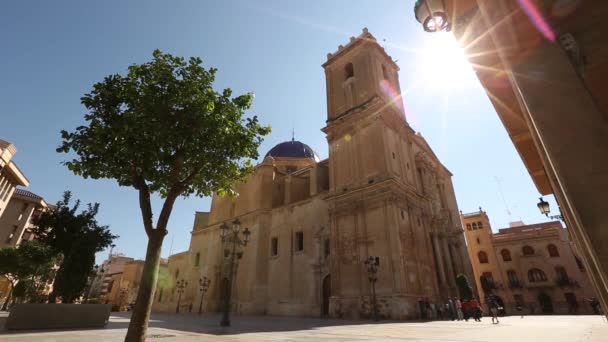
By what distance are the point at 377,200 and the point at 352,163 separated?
13.5ft

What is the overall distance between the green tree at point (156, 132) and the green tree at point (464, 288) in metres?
21.8

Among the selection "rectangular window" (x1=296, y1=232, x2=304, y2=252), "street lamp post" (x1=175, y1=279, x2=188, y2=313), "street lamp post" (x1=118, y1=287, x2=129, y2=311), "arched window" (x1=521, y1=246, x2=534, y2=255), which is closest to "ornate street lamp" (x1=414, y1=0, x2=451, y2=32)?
"rectangular window" (x1=296, y1=232, x2=304, y2=252)

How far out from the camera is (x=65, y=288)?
1911 centimetres

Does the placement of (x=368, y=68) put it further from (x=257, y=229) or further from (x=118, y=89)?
(x=118, y=89)

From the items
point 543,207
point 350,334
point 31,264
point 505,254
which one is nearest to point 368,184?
point 543,207

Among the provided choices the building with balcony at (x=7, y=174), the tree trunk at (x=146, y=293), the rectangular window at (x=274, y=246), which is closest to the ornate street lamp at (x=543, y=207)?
the tree trunk at (x=146, y=293)

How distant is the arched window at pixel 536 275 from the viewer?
33.7 meters

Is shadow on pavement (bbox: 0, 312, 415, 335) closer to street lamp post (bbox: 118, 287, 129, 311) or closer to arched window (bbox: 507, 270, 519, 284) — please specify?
arched window (bbox: 507, 270, 519, 284)

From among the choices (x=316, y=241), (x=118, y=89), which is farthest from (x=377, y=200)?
(x=118, y=89)

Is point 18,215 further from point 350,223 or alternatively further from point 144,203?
point 144,203

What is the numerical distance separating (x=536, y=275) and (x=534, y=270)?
577 mm

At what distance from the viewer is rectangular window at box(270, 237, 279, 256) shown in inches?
1029

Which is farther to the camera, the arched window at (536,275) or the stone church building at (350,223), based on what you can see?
the arched window at (536,275)

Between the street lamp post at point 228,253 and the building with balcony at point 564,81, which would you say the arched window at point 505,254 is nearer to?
the street lamp post at point 228,253
